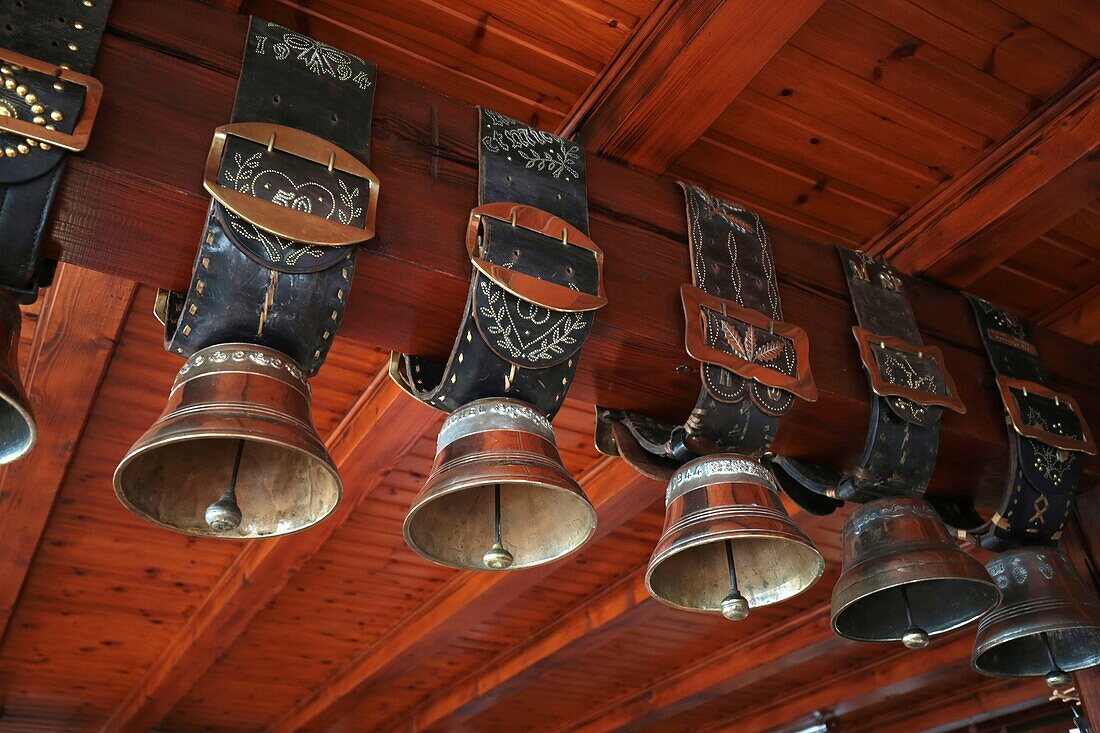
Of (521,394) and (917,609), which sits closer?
(521,394)

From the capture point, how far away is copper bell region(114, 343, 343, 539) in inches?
49.9

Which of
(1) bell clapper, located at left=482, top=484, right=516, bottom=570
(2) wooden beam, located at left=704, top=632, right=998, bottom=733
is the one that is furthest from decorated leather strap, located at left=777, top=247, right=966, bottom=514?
(2) wooden beam, located at left=704, top=632, right=998, bottom=733

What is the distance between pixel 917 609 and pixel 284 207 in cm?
150

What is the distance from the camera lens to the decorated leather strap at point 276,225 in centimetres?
135

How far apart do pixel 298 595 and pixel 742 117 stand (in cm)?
276

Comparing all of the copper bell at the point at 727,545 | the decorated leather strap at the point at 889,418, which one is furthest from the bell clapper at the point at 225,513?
the decorated leather strap at the point at 889,418

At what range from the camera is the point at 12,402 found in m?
1.17

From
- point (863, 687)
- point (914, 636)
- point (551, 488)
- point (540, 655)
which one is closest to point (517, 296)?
point (551, 488)

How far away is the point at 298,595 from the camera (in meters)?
3.93

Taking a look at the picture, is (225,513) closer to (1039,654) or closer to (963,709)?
(1039,654)

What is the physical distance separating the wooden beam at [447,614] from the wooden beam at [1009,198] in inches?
40.3

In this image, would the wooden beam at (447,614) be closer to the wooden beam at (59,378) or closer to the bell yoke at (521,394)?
the bell yoke at (521,394)

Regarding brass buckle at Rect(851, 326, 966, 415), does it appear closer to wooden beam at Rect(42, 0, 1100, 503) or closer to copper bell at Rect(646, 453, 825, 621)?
wooden beam at Rect(42, 0, 1100, 503)

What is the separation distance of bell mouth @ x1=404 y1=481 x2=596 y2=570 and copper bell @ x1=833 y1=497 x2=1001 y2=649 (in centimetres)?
65
